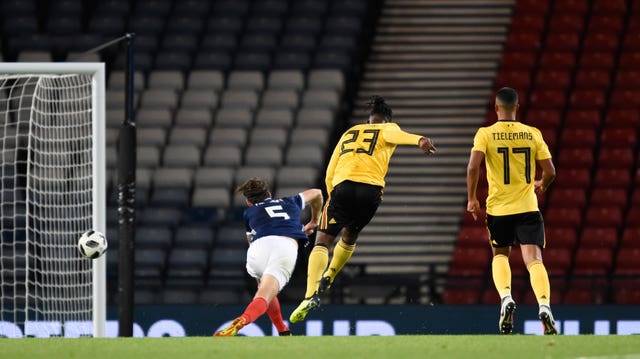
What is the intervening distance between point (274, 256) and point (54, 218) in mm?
4905

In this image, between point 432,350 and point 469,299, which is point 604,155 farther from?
point 432,350

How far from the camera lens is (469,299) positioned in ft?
47.9

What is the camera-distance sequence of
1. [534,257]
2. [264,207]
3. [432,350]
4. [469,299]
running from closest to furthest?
[432,350] → [534,257] → [264,207] → [469,299]

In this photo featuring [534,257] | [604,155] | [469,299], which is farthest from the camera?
[604,155]

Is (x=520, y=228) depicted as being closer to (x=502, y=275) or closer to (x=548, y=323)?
(x=502, y=275)

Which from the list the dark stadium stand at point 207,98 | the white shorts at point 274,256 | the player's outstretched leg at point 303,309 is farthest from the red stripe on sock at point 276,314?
the dark stadium stand at point 207,98

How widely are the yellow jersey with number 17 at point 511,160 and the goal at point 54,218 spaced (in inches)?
139

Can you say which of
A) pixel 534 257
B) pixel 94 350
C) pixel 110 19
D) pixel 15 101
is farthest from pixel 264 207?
pixel 110 19

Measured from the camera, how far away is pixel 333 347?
24.1 feet

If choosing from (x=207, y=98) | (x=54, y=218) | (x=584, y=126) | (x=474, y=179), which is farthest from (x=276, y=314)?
(x=584, y=126)

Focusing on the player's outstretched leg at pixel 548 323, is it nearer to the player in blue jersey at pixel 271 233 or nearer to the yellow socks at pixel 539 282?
the yellow socks at pixel 539 282

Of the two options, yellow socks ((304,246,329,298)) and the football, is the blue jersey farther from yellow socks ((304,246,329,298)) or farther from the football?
the football

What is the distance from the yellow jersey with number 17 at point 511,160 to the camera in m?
8.71

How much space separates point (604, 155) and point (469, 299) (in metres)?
3.61
